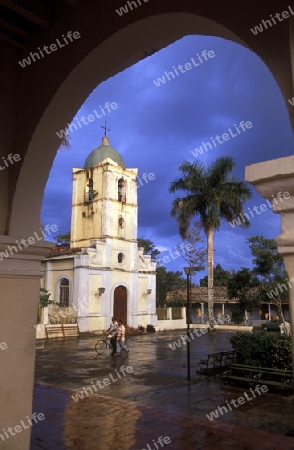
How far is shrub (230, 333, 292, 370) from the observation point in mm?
8852

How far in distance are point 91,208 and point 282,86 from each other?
2596 cm

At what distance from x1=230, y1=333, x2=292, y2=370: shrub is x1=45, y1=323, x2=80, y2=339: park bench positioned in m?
14.1

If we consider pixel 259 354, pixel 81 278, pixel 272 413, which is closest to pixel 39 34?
pixel 272 413

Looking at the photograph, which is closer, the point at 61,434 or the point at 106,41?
the point at 106,41

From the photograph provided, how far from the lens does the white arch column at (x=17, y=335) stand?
3.45 m

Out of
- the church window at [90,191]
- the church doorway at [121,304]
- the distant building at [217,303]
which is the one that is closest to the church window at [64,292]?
the church doorway at [121,304]

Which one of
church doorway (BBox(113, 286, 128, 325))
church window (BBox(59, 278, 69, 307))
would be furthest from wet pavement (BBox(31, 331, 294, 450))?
church doorway (BBox(113, 286, 128, 325))

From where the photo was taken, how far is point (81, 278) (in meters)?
24.7

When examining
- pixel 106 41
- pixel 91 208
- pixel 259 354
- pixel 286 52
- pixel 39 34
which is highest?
pixel 91 208

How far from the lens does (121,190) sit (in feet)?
92.5

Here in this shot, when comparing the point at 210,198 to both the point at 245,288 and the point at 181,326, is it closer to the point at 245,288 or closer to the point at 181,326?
the point at 245,288

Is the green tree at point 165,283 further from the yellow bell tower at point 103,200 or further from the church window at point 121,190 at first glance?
the church window at point 121,190

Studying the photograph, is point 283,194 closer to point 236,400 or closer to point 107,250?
point 236,400

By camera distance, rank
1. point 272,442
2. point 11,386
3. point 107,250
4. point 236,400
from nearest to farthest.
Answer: point 11,386 → point 272,442 → point 236,400 → point 107,250
